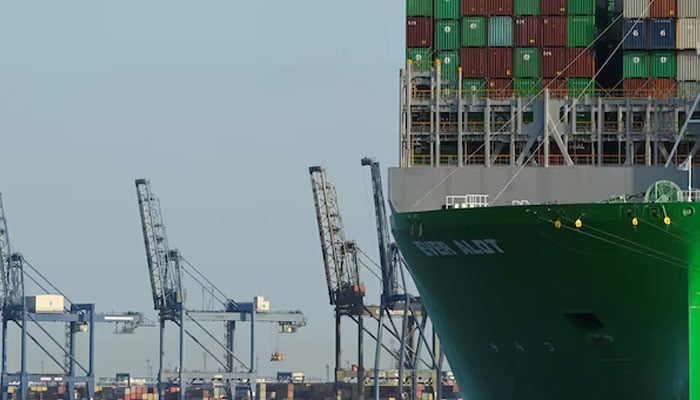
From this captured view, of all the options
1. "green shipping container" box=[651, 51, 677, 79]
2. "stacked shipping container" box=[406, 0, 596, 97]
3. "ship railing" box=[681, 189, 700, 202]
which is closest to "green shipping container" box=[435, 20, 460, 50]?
"stacked shipping container" box=[406, 0, 596, 97]

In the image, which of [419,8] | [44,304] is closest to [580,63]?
[419,8]

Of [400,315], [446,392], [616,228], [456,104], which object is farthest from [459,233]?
[446,392]

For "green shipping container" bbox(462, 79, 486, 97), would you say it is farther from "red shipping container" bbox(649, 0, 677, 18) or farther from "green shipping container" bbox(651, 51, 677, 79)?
"red shipping container" bbox(649, 0, 677, 18)

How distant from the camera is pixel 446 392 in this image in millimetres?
161125

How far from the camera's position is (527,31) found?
64.9 m

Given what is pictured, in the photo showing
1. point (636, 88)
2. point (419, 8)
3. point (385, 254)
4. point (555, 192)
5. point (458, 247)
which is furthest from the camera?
point (385, 254)

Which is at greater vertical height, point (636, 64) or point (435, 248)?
point (636, 64)

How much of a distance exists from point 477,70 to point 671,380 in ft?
54.6

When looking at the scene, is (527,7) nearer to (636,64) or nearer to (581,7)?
(581,7)

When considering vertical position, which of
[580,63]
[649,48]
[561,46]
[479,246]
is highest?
[561,46]

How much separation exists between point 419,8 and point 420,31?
0.80m

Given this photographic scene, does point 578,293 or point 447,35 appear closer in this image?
point 578,293

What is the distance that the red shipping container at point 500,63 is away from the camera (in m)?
64.8

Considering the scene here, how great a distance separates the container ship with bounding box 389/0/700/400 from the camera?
170 feet
